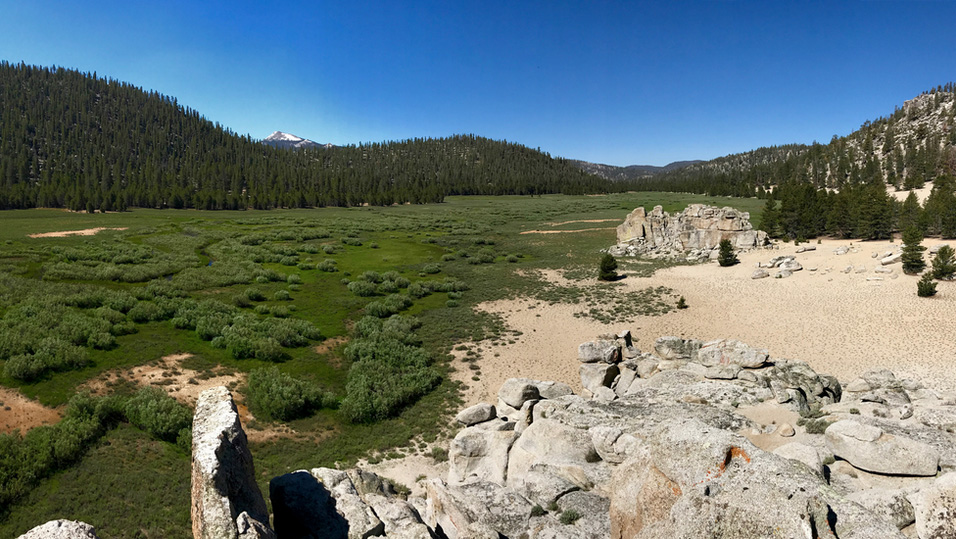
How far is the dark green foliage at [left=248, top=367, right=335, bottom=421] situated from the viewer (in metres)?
18.9

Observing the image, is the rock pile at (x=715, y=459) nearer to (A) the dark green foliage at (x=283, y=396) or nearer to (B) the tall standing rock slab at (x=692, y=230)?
(A) the dark green foliage at (x=283, y=396)

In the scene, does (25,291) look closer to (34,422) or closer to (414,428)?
(34,422)

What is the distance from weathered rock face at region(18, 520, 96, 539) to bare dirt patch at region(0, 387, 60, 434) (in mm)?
14343

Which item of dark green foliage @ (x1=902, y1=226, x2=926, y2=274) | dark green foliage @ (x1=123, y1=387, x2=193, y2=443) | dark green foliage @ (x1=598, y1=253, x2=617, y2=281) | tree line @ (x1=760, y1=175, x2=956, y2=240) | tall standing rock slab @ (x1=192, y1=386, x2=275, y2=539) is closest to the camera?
tall standing rock slab @ (x1=192, y1=386, x2=275, y2=539)

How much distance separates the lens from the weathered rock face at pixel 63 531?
5914 millimetres

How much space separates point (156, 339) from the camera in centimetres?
2530

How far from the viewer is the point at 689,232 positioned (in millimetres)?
56969

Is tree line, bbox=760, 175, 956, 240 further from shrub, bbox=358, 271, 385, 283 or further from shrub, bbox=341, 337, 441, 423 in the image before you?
shrub, bbox=358, 271, 385, 283

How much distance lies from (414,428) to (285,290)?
83.3 ft

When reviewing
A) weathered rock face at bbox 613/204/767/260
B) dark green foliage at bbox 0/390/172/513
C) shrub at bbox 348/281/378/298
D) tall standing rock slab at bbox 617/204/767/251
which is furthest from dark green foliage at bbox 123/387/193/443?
tall standing rock slab at bbox 617/204/767/251

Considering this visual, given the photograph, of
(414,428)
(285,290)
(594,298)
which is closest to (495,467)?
(414,428)

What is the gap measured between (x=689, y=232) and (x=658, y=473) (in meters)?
55.8

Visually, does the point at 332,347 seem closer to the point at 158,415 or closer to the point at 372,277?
the point at 158,415

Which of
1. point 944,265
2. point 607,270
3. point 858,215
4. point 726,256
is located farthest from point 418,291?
point 858,215
